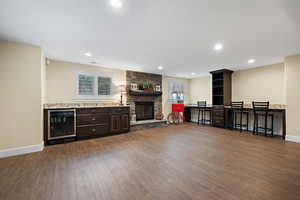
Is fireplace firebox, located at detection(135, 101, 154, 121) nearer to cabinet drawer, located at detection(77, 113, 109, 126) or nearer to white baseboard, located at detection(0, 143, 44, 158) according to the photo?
cabinet drawer, located at detection(77, 113, 109, 126)

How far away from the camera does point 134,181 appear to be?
190 cm

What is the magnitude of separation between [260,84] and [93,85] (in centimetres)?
661

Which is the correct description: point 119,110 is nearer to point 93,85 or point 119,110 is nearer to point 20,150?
point 93,85

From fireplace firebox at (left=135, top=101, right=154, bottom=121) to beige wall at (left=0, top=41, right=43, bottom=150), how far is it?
142 inches

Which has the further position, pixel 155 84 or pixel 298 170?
pixel 155 84

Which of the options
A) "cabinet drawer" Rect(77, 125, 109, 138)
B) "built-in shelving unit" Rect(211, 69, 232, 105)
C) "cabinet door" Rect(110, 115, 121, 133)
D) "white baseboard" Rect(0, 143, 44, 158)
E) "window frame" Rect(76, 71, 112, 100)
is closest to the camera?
"white baseboard" Rect(0, 143, 44, 158)

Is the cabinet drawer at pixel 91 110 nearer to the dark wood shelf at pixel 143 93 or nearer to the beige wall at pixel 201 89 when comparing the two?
the dark wood shelf at pixel 143 93

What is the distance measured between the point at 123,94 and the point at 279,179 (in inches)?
201

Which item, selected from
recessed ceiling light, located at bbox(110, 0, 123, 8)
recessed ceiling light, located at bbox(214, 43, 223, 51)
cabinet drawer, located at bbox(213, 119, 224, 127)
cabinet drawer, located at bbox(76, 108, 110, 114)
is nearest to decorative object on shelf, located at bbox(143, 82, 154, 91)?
cabinet drawer, located at bbox(76, 108, 110, 114)

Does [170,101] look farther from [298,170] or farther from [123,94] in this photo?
[298,170]

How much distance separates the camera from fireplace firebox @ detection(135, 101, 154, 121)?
610cm

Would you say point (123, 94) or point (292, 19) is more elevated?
point (292, 19)

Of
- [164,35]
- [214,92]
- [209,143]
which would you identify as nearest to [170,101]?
[214,92]

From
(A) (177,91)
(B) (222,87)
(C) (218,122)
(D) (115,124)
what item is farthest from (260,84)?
(D) (115,124)
